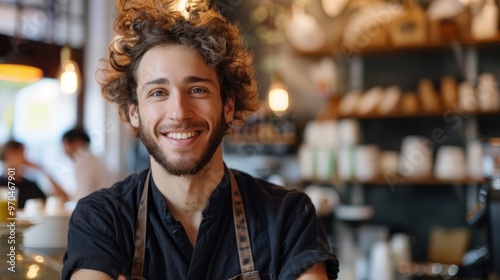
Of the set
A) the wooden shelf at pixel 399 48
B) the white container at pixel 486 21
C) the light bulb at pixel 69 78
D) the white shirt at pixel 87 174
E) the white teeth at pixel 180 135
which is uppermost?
the white container at pixel 486 21

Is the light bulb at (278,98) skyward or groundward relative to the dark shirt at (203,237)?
skyward

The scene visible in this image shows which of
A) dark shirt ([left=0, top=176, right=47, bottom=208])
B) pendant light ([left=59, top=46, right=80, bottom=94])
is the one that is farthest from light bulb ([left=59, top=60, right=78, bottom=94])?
dark shirt ([left=0, top=176, right=47, bottom=208])

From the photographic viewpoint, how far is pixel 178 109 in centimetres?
134

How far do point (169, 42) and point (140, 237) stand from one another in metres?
0.42

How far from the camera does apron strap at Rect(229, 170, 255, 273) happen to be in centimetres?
137

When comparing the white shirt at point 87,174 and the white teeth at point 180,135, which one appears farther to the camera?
the white shirt at point 87,174

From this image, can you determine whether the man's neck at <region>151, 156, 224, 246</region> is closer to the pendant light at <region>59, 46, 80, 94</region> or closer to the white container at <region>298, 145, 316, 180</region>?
the pendant light at <region>59, 46, 80, 94</region>

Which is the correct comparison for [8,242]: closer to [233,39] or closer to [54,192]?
[233,39]

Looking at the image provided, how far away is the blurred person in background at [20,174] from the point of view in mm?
3922

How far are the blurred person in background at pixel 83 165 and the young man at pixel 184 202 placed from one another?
2.52 m

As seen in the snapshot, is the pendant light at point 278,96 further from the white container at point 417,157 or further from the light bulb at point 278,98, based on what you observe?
the white container at point 417,157

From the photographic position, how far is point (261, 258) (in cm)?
138

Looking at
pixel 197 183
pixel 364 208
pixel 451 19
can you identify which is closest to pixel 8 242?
pixel 197 183

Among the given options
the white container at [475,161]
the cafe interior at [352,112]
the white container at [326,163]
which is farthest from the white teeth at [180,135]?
the white container at [326,163]
